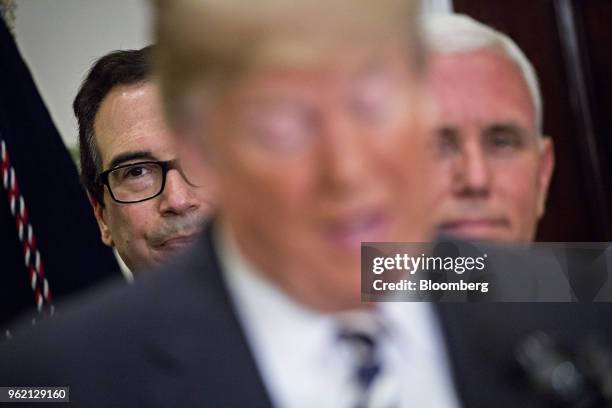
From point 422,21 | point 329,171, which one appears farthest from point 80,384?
point 422,21

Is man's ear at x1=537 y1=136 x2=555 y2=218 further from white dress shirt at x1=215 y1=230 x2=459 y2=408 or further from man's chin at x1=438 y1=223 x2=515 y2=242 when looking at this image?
white dress shirt at x1=215 y1=230 x2=459 y2=408

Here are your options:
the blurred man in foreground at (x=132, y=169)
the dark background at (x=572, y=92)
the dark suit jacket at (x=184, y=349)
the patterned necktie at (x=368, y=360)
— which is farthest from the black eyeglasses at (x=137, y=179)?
the dark background at (x=572, y=92)

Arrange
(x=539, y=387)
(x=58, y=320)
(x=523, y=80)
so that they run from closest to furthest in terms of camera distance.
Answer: (x=539, y=387)
(x=58, y=320)
(x=523, y=80)

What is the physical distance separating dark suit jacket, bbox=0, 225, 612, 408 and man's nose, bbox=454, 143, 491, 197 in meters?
0.15

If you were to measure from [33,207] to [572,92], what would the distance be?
0.63 metres

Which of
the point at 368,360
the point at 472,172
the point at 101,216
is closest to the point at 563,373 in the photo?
the point at 368,360

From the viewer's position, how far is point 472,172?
0.90 meters

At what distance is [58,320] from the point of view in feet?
2.63

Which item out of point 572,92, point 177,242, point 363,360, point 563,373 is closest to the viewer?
point 563,373

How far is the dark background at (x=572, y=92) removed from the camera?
958 mm

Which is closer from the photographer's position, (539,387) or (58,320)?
(539,387)

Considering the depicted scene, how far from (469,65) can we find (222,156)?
12.4 inches

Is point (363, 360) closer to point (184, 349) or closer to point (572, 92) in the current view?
point (184, 349)

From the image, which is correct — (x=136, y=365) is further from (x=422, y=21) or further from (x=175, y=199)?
(x=422, y=21)
